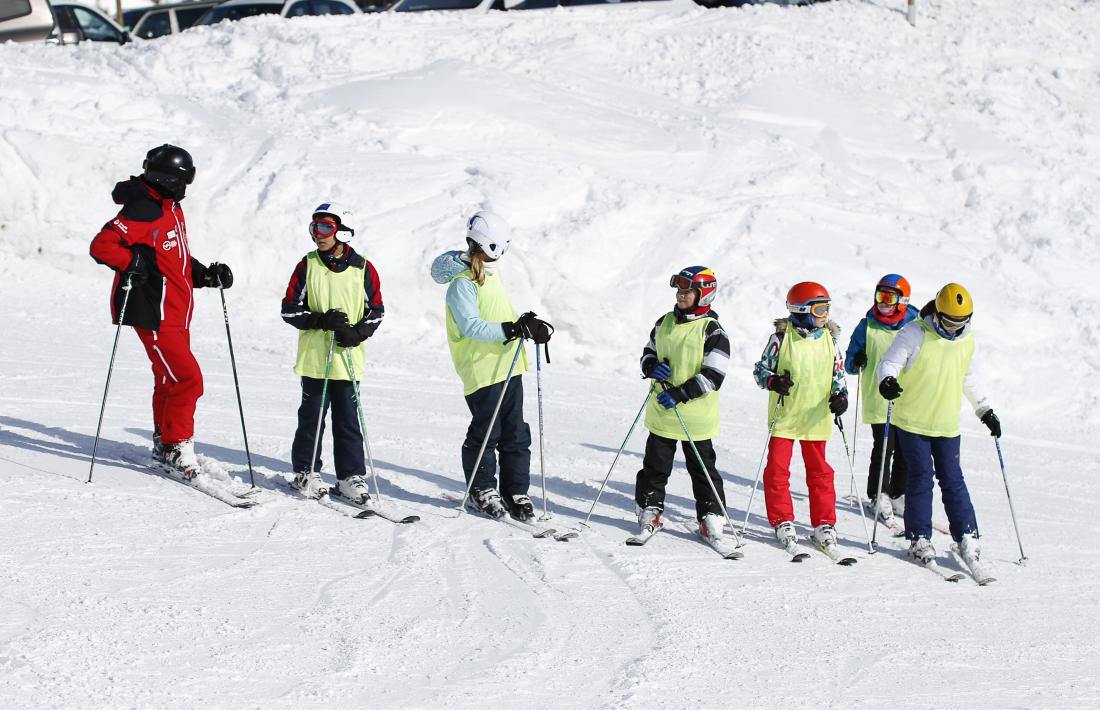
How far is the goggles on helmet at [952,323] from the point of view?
6.71m

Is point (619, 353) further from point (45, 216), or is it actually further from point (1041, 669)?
point (1041, 669)

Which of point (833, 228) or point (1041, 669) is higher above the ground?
point (833, 228)

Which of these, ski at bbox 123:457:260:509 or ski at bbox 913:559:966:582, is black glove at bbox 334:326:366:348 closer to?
ski at bbox 123:457:260:509

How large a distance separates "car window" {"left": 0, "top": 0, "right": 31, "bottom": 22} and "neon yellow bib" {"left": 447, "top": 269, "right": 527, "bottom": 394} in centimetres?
1229

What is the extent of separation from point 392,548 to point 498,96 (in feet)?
36.2

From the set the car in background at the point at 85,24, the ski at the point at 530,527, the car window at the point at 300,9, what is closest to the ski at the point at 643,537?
the ski at the point at 530,527

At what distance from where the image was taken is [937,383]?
680 centimetres

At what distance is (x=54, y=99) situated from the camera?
561 inches

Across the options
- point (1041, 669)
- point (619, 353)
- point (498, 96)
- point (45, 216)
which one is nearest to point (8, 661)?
point (1041, 669)

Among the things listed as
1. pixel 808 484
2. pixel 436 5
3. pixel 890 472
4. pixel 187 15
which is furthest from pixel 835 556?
pixel 187 15

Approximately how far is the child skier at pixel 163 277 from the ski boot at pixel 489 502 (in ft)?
5.21

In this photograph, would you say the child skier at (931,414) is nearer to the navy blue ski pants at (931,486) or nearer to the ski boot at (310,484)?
the navy blue ski pants at (931,486)

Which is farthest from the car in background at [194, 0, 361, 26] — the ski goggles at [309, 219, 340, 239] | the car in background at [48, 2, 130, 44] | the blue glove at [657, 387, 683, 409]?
the blue glove at [657, 387, 683, 409]

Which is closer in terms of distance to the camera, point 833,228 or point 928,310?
point 928,310
